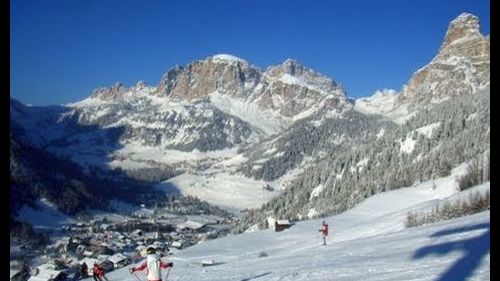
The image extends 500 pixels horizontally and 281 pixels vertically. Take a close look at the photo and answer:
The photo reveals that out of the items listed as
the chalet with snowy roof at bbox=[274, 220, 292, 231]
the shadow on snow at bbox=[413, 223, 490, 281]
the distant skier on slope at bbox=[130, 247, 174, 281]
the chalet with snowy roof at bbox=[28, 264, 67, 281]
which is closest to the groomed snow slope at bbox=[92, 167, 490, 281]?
the shadow on snow at bbox=[413, 223, 490, 281]

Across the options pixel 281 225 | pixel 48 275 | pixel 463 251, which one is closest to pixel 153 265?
pixel 463 251

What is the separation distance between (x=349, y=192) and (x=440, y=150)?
739 inches

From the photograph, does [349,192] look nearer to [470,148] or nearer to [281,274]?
[470,148]

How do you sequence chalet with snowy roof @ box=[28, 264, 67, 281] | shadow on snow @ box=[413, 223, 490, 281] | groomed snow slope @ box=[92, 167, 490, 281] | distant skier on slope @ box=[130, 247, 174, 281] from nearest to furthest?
shadow on snow @ box=[413, 223, 490, 281], distant skier on slope @ box=[130, 247, 174, 281], groomed snow slope @ box=[92, 167, 490, 281], chalet with snowy roof @ box=[28, 264, 67, 281]

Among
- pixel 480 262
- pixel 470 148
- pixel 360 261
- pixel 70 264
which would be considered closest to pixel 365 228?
pixel 360 261

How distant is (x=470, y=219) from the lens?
30938 mm

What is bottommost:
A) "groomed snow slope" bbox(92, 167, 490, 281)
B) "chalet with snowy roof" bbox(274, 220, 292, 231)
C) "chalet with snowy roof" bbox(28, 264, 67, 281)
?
"chalet with snowy roof" bbox(28, 264, 67, 281)

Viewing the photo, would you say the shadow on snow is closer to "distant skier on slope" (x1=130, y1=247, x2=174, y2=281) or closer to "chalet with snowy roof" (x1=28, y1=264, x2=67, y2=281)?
"distant skier on slope" (x1=130, y1=247, x2=174, y2=281)

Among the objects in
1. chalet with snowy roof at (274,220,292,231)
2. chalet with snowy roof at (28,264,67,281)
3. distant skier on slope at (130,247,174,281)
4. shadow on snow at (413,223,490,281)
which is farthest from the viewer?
chalet with snowy roof at (28,264,67,281)

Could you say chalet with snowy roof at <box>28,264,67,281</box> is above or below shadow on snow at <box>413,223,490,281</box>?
below

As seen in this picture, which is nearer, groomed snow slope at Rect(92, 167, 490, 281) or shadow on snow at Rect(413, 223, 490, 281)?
shadow on snow at Rect(413, 223, 490, 281)

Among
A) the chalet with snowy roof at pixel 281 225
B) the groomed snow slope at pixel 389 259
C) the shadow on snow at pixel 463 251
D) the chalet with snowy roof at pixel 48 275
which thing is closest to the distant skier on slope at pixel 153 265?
the groomed snow slope at pixel 389 259

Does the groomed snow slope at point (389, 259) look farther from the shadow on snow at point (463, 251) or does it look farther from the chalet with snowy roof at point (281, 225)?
the chalet with snowy roof at point (281, 225)

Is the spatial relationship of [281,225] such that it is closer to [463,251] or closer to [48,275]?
[463,251]
